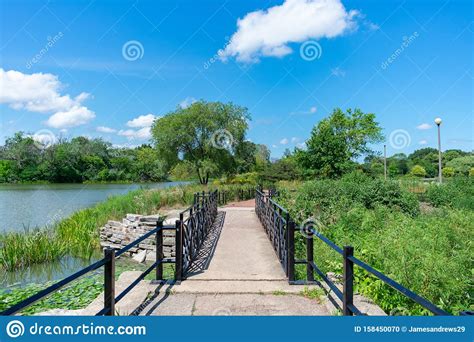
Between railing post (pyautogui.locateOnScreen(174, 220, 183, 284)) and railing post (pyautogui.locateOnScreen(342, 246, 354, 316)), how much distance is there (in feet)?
8.45

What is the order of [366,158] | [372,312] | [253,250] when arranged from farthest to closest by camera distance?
[366,158], [253,250], [372,312]

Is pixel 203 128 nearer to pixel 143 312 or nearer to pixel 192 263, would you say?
pixel 192 263

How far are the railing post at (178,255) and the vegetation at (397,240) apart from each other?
2351mm

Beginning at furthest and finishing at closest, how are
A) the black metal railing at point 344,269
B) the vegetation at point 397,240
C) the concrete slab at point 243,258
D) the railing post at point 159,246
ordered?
the concrete slab at point 243,258 → the railing post at point 159,246 → the vegetation at point 397,240 → the black metal railing at point 344,269

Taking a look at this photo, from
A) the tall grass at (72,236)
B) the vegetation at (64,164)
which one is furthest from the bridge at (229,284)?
the vegetation at (64,164)

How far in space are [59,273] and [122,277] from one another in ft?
A: 14.4

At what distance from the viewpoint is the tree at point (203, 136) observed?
3019 centimetres

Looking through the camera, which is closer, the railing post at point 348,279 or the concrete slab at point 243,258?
the railing post at point 348,279

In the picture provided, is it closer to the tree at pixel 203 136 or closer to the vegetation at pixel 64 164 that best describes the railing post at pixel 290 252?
the tree at pixel 203 136

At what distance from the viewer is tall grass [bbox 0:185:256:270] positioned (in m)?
8.93

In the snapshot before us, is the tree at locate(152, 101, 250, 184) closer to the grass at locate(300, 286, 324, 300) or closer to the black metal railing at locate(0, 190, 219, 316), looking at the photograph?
the black metal railing at locate(0, 190, 219, 316)

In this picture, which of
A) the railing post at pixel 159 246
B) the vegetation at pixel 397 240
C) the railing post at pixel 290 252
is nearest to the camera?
the vegetation at pixel 397 240

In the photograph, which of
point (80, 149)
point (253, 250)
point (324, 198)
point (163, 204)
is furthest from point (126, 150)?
point (253, 250)

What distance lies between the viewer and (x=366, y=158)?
44031mm
